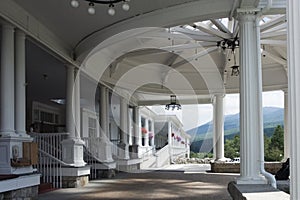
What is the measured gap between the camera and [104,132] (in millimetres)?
12336

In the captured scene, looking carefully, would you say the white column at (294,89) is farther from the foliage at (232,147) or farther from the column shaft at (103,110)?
the foliage at (232,147)

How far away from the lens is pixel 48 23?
7453mm

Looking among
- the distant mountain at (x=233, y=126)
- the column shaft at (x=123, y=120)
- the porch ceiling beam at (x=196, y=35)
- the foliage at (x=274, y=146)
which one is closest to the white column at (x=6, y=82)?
the porch ceiling beam at (x=196, y=35)

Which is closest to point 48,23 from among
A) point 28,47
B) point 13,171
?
point 28,47

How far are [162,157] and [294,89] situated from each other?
18.1 metres

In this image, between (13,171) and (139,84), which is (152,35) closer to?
(13,171)

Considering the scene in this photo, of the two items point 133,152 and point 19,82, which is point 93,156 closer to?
point 133,152

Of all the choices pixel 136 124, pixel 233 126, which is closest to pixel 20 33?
pixel 136 124

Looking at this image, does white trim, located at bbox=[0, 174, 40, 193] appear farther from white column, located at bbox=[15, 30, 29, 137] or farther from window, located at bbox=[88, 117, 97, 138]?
window, located at bbox=[88, 117, 97, 138]

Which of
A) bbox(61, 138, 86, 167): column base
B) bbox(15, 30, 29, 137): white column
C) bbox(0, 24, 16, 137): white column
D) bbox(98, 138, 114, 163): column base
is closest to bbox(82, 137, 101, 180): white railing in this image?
bbox(98, 138, 114, 163): column base

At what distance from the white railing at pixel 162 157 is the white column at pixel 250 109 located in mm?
13163

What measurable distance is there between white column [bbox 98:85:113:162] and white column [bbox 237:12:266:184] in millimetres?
7056

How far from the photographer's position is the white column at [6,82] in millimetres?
6312

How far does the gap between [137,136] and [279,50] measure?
27.9ft
